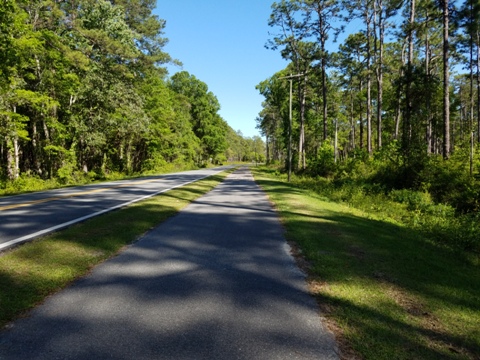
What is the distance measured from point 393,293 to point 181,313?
8.94ft

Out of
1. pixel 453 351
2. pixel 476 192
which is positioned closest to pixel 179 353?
pixel 453 351

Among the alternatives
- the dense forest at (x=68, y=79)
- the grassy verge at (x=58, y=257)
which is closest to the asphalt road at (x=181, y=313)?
the grassy verge at (x=58, y=257)

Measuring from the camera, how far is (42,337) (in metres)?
2.89

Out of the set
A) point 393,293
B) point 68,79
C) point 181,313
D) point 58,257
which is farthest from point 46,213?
point 68,79

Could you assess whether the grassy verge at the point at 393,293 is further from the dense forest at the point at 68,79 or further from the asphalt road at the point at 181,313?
the dense forest at the point at 68,79

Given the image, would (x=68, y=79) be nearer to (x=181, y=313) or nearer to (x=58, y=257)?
(x=58, y=257)

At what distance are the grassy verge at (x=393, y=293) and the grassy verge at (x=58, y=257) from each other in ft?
11.1

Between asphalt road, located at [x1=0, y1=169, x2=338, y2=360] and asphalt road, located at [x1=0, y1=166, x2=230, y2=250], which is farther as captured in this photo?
asphalt road, located at [x1=0, y1=166, x2=230, y2=250]

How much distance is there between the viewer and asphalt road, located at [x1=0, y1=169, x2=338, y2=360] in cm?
275

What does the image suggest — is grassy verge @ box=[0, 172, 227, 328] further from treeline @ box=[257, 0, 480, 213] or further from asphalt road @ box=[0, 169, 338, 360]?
treeline @ box=[257, 0, 480, 213]

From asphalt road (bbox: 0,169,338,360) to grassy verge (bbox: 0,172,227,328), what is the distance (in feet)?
0.85

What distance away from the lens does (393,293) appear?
409 centimetres

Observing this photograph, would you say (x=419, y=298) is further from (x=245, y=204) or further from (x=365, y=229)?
(x=245, y=204)

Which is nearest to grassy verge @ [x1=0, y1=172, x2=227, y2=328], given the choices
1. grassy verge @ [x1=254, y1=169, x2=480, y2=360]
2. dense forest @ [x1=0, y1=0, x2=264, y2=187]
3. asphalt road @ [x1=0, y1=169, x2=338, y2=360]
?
asphalt road @ [x1=0, y1=169, x2=338, y2=360]
